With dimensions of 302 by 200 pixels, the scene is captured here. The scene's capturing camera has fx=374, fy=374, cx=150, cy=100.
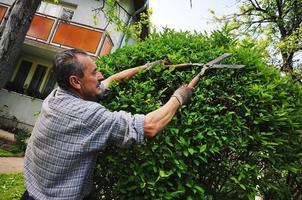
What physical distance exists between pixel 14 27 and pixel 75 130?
587 centimetres

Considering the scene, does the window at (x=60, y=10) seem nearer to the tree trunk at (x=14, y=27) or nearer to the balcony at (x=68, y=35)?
the balcony at (x=68, y=35)

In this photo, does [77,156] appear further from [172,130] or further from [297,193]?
[297,193]

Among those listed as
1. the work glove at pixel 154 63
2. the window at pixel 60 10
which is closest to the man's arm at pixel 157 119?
the work glove at pixel 154 63

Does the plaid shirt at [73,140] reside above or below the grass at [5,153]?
above

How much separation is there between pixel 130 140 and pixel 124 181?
852mm

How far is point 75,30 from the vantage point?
1590 centimetres

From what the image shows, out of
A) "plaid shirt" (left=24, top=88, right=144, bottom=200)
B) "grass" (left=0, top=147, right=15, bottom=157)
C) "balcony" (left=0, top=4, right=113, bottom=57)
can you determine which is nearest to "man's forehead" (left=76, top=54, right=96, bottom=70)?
"plaid shirt" (left=24, top=88, right=144, bottom=200)

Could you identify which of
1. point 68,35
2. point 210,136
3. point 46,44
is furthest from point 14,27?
point 46,44

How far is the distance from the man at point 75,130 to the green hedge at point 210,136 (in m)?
0.45

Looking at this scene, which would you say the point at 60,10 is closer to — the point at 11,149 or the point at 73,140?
the point at 11,149

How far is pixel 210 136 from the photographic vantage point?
3342 mm

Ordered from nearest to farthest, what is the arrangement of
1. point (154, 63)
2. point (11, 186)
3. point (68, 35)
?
point (154, 63) < point (11, 186) < point (68, 35)

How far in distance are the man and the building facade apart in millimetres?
11917

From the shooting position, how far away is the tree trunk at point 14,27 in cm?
787
